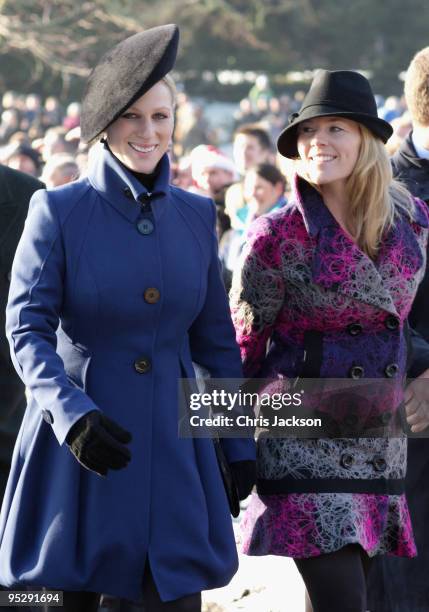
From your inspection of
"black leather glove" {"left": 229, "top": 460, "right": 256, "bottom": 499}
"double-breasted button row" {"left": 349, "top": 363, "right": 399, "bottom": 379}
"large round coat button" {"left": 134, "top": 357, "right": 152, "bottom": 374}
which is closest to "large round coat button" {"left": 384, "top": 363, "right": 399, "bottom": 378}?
"double-breasted button row" {"left": 349, "top": 363, "right": 399, "bottom": 379}

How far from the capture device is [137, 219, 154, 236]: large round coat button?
12.8 feet

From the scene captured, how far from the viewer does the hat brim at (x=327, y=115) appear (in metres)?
4.28

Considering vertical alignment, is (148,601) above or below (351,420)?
below

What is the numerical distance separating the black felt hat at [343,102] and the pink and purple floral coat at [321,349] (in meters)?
0.27

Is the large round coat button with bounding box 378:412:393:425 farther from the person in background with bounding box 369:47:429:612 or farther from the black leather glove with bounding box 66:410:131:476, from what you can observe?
the black leather glove with bounding box 66:410:131:476

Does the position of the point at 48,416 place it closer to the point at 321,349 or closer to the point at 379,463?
the point at 321,349

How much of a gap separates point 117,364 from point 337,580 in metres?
0.91

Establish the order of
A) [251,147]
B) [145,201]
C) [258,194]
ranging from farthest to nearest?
[251,147] → [258,194] → [145,201]

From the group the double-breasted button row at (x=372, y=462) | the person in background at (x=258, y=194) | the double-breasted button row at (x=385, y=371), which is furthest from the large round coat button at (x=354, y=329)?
the person in background at (x=258, y=194)

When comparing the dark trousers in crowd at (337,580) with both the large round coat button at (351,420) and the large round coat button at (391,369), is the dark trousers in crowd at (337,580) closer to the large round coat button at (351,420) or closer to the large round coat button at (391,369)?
the large round coat button at (351,420)


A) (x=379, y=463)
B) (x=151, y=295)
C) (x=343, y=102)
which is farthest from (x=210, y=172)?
(x=151, y=295)

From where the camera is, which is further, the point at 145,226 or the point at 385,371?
the point at 385,371

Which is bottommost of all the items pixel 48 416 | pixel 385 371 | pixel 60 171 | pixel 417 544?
pixel 60 171

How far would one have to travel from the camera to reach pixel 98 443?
138 inches
